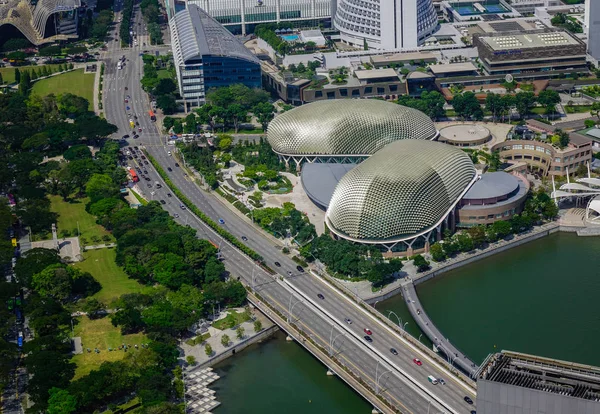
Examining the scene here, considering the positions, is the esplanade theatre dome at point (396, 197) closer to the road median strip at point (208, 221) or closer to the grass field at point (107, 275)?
the road median strip at point (208, 221)

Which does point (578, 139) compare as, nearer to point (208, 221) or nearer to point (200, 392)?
point (208, 221)

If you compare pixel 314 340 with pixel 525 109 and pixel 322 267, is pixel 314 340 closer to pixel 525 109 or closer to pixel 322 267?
pixel 322 267

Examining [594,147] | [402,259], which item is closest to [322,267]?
[402,259]

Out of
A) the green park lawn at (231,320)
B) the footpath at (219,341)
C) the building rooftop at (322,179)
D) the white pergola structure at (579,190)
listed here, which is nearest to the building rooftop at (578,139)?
the white pergola structure at (579,190)

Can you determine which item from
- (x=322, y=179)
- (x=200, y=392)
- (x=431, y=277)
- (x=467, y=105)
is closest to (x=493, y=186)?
(x=431, y=277)

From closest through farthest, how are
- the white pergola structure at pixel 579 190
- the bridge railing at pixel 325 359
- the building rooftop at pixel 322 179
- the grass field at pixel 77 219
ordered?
the bridge railing at pixel 325 359 → the grass field at pixel 77 219 → the white pergola structure at pixel 579 190 → the building rooftop at pixel 322 179

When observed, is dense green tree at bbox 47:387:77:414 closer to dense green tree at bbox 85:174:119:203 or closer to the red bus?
dense green tree at bbox 85:174:119:203
